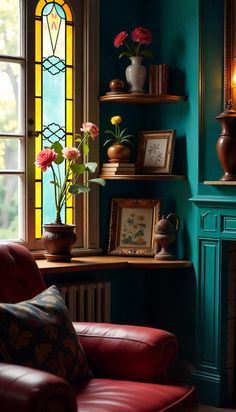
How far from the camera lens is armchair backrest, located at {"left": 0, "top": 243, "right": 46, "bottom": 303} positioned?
3.02 m

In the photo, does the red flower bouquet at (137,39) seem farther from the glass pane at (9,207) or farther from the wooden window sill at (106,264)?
the wooden window sill at (106,264)

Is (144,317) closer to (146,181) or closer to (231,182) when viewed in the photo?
(146,181)

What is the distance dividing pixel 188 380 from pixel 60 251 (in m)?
1.10

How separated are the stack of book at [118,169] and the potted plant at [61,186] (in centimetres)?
13

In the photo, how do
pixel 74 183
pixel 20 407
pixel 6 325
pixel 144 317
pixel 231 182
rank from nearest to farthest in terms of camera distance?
pixel 20 407
pixel 6 325
pixel 231 182
pixel 74 183
pixel 144 317

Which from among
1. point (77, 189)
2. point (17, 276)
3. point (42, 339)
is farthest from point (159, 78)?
point (42, 339)

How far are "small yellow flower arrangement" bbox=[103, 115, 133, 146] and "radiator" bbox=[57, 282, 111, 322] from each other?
0.85 meters

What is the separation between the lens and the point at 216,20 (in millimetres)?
3992

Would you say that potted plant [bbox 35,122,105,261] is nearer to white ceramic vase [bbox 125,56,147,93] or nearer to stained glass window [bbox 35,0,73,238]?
stained glass window [bbox 35,0,73,238]

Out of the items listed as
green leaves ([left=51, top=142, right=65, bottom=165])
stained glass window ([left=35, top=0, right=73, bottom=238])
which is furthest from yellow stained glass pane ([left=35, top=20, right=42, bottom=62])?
green leaves ([left=51, top=142, right=65, bottom=165])

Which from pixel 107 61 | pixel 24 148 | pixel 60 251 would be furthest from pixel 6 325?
pixel 107 61

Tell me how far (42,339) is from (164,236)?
1.51 meters

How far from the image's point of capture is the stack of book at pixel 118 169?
409cm

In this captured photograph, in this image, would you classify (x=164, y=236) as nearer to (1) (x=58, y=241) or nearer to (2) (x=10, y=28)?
(1) (x=58, y=241)
